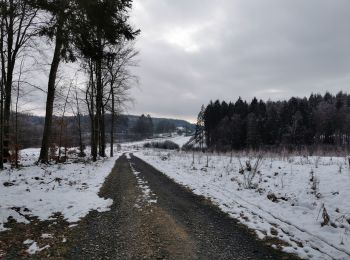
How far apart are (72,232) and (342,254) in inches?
200

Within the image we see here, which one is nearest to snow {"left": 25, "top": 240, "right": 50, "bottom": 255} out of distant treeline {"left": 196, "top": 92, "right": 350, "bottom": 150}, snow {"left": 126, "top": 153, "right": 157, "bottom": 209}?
snow {"left": 126, "top": 153, "right": 157, "bottom": 209}

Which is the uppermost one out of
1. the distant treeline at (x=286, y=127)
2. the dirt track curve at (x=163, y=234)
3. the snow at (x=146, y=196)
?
the distant treeline at (x=286, y=127)

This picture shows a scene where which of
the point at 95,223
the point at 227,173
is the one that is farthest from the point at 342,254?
the point at 227,173

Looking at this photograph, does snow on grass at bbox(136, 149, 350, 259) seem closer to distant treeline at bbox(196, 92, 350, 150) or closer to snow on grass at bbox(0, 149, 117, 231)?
snow on grass at bbox(0, 149, 117, 231)

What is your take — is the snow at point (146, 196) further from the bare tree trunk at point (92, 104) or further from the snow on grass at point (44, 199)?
the bare tree trunk at point (92, 104)

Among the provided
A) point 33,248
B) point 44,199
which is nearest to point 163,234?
point 33,248

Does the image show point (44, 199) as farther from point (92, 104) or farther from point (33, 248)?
point (92, 104)

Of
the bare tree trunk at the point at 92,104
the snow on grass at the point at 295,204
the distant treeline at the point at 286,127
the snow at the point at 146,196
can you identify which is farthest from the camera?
the distant treeline at the point at 286,127

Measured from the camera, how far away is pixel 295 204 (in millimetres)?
8203

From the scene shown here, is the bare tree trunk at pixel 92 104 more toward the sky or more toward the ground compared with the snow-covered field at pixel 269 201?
more toward the sky

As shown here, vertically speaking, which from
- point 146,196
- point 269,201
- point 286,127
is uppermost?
A: point 286,127

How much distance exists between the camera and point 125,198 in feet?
32.0

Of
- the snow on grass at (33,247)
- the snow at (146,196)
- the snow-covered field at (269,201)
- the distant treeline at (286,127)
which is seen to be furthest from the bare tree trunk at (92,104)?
the distant treeline at (286,127)

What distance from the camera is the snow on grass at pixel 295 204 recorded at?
5.66 metres
